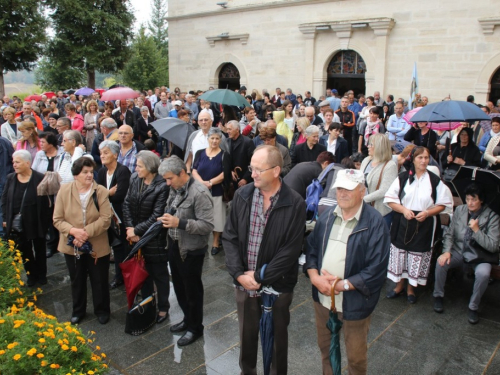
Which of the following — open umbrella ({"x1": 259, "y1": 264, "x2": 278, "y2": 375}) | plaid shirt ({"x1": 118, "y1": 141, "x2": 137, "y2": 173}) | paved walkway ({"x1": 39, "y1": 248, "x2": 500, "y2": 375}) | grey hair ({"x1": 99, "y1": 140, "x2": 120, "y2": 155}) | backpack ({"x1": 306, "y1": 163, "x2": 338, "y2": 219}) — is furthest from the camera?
plaid shirt ({"x1": 118, "y1": 141, "x2": 137, "y2": 173})

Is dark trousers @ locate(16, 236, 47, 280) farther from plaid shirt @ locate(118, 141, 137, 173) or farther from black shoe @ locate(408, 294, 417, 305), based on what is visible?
black shoe @ locate(408, 294, 417, 305)

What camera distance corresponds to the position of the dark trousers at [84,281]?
4.90 metres

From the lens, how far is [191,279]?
4379mm

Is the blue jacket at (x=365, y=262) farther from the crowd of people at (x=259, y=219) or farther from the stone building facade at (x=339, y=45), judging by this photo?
the stone building facade at (x=339, y=45)

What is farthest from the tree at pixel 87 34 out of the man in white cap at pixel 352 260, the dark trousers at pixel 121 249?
the man in white cap at pixel 352 260

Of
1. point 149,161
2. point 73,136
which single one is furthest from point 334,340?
point 73,136

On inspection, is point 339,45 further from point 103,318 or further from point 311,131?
point 103,318

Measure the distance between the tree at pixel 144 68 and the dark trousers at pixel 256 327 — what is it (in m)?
38.9

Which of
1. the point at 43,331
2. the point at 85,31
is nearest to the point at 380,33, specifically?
the point at 43,331

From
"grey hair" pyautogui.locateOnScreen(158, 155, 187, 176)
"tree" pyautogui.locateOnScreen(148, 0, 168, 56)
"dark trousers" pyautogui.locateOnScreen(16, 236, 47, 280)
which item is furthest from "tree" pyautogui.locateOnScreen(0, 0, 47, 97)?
"tree" pyautogui.locateOnScreen(148, 0, 168, 56)

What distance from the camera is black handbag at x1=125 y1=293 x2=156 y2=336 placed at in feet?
15.2

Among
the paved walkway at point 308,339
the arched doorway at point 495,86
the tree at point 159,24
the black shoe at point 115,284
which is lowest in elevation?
the paved walkway at point 308,339

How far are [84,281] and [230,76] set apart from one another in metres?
17.6

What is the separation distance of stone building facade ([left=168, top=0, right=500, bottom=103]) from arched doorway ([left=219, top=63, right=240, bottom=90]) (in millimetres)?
49
